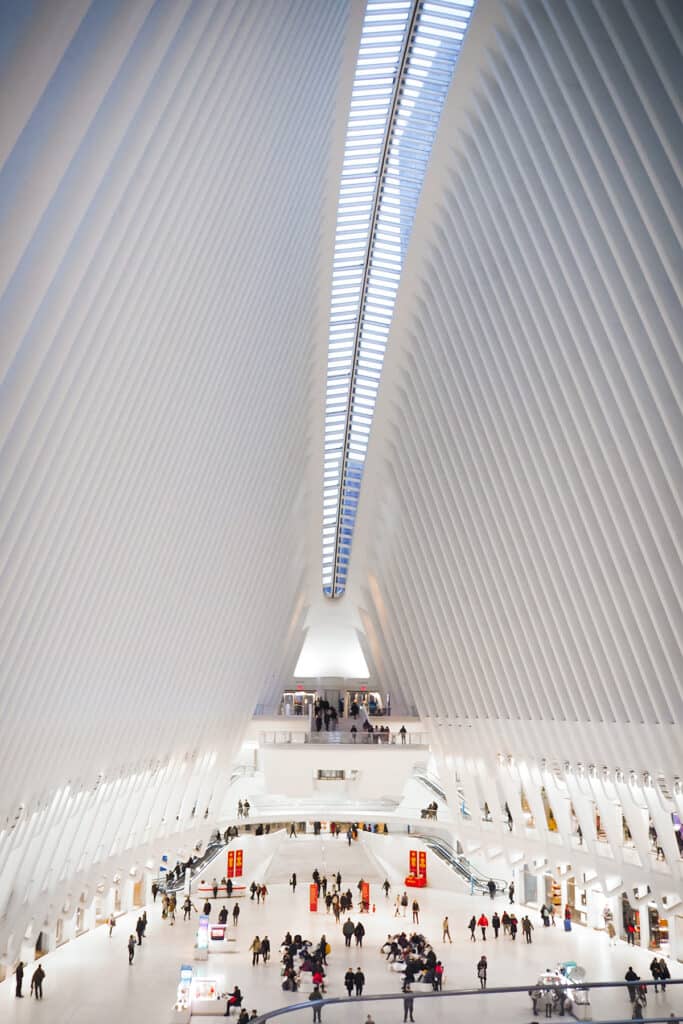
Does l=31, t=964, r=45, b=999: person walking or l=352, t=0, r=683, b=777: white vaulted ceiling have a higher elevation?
l=352, t=0, r=683, b=777: white vaulted ceiling

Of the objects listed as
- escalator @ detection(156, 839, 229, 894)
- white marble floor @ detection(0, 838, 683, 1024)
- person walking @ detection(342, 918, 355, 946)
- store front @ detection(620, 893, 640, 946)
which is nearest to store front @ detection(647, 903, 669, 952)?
white marble floor @ detection(0, 838, 683, 1024)

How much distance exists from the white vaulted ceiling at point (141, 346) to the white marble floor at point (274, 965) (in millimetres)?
2719

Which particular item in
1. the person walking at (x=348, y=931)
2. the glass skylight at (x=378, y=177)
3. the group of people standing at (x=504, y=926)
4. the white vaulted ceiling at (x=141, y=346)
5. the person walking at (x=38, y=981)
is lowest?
the person walking at (x=38, y=981)

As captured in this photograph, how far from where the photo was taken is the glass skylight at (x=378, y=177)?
17.4 metres

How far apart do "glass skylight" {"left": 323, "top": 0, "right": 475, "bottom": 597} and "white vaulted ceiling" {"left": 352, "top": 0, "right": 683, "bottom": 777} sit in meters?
0.70

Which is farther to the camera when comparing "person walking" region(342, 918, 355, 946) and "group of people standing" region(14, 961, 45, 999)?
"person walking" region(342, 918, 355, 946)

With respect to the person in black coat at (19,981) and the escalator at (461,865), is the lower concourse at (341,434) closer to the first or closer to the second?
the person in black coat at (19,981)

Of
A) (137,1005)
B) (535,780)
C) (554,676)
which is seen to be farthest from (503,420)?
(137,1005)

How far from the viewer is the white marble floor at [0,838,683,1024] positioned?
59.6 ft

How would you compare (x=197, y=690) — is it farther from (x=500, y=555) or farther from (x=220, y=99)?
(x=220, y=99)

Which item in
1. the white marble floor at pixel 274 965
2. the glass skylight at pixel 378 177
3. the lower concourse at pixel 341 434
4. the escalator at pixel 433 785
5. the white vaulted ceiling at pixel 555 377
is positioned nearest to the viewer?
the lower concourse at pixel 341 434

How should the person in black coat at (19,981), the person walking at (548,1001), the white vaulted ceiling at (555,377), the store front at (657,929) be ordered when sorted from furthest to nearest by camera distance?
the store front at (657,929)
the person in black coat at (19,981)
the white vaulted ceiling at (555,377)
the person walking at (548,1001)

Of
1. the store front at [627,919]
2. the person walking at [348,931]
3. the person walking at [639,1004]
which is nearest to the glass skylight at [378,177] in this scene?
the person walking at [639,1004]

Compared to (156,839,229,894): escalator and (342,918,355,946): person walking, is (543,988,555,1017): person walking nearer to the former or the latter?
(342,918,355,946): person walking
